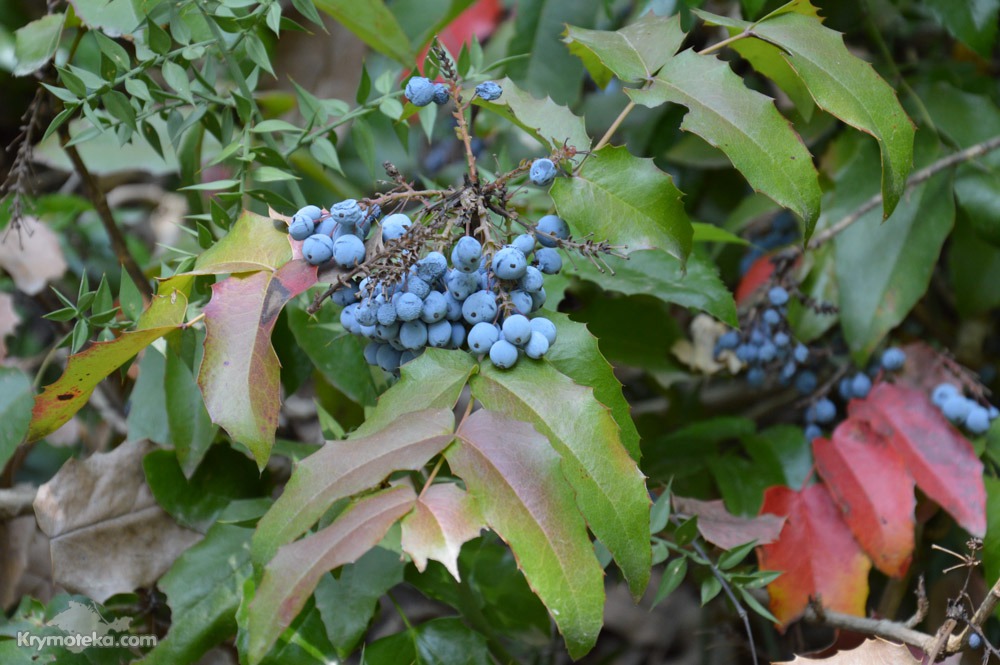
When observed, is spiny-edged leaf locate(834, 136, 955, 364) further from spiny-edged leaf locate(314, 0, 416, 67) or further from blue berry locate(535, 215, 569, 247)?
spiny-edged leaf locate(314, 0, 416, 67)

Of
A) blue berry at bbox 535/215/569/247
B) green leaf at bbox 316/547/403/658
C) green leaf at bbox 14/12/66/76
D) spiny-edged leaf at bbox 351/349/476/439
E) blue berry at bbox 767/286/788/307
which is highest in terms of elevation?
green leaf at bbox 14/12/66/76

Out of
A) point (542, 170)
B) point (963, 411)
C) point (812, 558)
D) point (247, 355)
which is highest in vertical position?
point (542, 170)

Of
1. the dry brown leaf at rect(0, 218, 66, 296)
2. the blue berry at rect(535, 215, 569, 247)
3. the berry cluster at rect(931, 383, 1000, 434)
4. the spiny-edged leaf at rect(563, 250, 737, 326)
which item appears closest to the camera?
the blue berry at rect(535, 215, 569, 247)

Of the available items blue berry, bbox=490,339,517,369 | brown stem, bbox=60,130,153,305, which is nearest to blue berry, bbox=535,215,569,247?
blue berry, bbox=490,339,517,369

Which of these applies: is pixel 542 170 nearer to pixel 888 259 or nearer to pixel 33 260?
pixel 888 259

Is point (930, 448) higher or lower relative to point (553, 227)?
lower

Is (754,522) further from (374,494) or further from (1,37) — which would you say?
(1,37)

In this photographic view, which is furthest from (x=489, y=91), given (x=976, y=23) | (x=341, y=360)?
(x=976, y=23)
